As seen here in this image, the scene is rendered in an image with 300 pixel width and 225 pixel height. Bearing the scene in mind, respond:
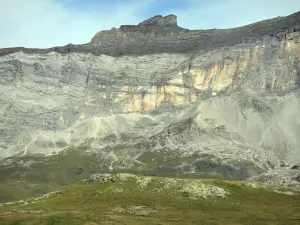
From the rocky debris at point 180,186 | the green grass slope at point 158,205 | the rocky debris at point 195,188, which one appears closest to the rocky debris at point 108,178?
the rocky debris at point 180,186

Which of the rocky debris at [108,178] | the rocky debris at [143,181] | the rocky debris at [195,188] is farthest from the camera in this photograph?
the rocky debris at [108,178]

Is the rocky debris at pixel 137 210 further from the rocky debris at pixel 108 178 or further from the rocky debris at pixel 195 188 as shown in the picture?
the rocky debris at pixel 108 178

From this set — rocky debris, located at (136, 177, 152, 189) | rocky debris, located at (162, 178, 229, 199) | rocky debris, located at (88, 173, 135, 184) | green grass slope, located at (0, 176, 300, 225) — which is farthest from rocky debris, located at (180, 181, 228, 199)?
rocky debris, located at (88, 173, 135, 184)

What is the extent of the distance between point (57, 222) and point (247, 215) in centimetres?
3338

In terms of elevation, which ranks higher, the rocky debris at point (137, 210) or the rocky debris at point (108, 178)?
the rocky debris at point (137, 210)

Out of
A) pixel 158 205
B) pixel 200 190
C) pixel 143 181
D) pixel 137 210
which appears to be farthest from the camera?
pixel 143 181

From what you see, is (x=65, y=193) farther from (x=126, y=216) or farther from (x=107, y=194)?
(x=126, y=216)

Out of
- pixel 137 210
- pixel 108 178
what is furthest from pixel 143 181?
pixel 137 210

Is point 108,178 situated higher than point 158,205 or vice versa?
point 158,205

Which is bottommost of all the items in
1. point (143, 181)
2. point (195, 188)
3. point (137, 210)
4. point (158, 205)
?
point (143, 181)

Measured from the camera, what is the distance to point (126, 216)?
2985 inches

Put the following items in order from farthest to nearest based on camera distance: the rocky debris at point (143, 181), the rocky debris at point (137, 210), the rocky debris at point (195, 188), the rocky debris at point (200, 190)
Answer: the rocky debris at point (143, 181)
the rocky debris at point (195, 188)
the rocky debris at point (200, 190)
the rocky debris at point (137, 210)

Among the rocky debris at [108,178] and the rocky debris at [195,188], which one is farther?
the rocky debris at [108,178]

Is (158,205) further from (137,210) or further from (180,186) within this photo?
(180,186)
